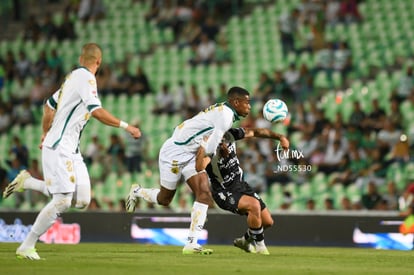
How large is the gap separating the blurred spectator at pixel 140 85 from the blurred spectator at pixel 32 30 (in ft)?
15.5

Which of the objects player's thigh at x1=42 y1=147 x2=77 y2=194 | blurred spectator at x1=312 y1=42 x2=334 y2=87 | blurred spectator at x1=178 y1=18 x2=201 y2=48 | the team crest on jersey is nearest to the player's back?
the team crest on jersey

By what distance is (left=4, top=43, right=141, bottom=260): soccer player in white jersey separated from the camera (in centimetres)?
1183

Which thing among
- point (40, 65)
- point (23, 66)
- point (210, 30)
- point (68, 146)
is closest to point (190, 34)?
point (210, 30)

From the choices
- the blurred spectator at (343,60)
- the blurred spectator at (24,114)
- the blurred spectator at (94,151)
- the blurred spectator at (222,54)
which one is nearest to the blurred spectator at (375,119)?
the blurred spectator at (343,60)

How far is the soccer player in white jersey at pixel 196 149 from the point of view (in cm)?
1362

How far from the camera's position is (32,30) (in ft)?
98.4

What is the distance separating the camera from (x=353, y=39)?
1010 inches

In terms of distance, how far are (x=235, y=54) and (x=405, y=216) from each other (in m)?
9.05

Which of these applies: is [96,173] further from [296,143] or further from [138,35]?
[138,35]

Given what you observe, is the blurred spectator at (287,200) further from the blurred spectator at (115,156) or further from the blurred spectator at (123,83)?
the blurred spectator at (123,83)

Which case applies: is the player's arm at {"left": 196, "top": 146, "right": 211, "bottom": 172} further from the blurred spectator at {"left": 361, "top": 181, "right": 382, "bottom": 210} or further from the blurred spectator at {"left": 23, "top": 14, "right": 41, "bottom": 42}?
the blurred spectator at {"left": 23, "top": 14, "right": 41, "bottom": 42}

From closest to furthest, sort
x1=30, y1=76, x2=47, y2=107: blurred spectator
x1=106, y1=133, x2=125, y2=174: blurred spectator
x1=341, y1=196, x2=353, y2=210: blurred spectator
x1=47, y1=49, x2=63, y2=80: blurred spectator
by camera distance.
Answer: x1=341, y1=196, x2=353, y2=210: blurred spectator
x1=106, y1=133, x2=125, y2=174: blurred spectator
x1=30, y1=76, x2=47, y2=107: blurred spectator
x1=47, y1=49, x2=63, y2=80: blurred spectator

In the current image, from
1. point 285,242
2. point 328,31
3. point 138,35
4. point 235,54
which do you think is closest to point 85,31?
point 138,35

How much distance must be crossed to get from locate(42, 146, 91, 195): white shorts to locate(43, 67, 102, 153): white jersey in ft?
0.29
